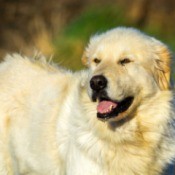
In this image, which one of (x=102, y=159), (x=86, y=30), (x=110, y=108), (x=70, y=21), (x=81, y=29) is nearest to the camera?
(x=110, y=108)

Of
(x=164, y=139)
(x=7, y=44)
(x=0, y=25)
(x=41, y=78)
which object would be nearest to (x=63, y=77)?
(x=41, y=78)

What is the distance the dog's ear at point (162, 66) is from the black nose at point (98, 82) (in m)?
0.67

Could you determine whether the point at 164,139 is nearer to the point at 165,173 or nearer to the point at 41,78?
the point at 165,173

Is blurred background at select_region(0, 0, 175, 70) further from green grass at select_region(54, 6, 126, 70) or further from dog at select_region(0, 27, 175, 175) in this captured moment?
dog at select_region(0, 27, 175, 175)

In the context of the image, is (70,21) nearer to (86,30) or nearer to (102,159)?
(86,30)

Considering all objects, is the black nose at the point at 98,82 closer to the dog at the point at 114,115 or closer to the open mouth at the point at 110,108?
the dog at the point at 114,115

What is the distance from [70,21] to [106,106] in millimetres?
13725

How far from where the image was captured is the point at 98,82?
301 inches

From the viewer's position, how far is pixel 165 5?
22.9 meters

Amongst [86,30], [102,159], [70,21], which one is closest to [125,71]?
[102,159]

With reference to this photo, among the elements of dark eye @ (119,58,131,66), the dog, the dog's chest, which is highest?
dark eye @ (119,58,131,66)

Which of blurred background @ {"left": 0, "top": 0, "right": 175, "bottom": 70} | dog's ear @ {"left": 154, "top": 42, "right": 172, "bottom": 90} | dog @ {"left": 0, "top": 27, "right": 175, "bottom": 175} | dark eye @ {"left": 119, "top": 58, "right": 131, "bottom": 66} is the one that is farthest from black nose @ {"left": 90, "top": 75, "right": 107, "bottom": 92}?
blurred background @ {"left": 0, "top": 0, "right": 175, "bottom": 70}

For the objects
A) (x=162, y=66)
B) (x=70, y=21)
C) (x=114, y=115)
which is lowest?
(x=114, y=115)

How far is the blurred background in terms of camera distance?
19.0m
